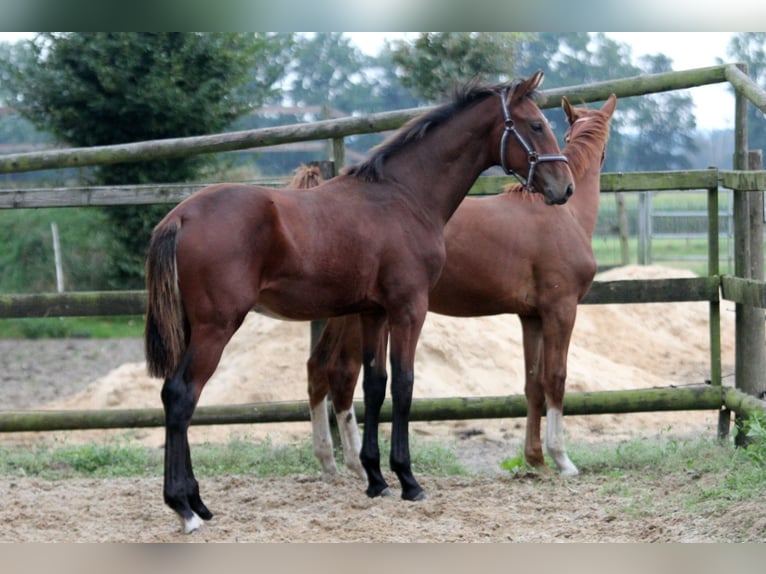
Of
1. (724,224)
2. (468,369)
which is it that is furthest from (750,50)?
(468,369)

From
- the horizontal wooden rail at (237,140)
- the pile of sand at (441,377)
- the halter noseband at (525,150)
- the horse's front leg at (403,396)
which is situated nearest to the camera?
the horse's front leg at (403,396)

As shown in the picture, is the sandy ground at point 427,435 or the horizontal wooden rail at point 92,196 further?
the horizontal wooden rail at point 92,196

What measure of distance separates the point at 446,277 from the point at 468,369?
3.06 meters

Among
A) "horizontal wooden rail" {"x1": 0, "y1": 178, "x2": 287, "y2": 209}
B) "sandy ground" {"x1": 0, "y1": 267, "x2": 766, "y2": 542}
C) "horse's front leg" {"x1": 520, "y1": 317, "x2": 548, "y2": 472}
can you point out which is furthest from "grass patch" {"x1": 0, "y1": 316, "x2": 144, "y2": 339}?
"horse's front leg" {"x1": 520, "y1": 317, "x2": 548, "y2": 472}

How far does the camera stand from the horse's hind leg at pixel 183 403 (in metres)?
4.15

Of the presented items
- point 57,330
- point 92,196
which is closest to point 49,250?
point 57,330

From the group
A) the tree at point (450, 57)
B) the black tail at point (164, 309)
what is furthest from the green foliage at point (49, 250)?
the black tail at point (164, 309)

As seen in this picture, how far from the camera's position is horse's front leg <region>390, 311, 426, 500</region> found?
15.8ft

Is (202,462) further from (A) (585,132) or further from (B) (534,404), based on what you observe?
(A) (585,132)

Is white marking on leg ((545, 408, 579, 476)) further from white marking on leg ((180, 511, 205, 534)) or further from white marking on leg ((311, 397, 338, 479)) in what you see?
white marking on leg ((180, 511, 205, 534))

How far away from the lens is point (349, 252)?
4645 mm

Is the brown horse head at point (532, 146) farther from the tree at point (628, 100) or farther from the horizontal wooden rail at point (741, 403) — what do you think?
the tree at point (628, 100)

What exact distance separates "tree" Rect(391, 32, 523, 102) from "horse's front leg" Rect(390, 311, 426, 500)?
629 centimetres

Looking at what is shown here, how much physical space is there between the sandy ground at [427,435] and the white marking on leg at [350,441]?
188mm
